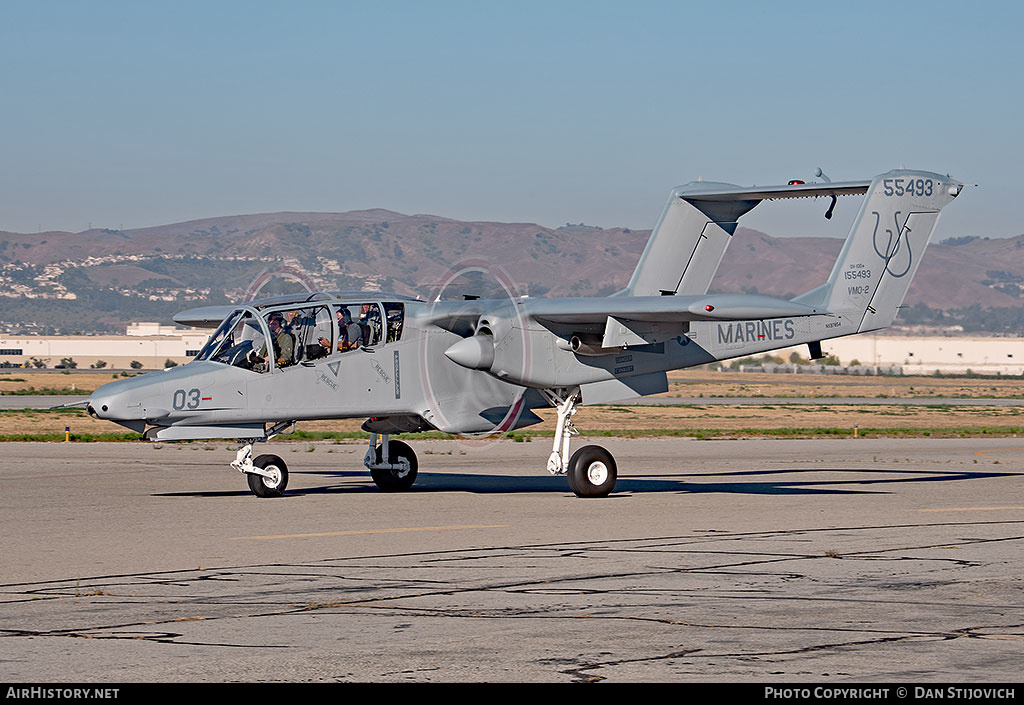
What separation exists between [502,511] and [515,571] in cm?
680

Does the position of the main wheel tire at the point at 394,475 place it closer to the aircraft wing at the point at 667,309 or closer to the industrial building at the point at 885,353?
the aircraft wing at the point at 667,309

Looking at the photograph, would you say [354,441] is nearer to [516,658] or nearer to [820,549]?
[820,549]

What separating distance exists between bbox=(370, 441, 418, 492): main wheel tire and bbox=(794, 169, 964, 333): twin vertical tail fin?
8698 mm

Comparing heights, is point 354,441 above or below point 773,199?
below

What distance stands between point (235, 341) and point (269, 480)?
264cm

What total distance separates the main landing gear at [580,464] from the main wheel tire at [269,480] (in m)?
4.85

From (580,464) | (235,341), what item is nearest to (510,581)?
(580,464)

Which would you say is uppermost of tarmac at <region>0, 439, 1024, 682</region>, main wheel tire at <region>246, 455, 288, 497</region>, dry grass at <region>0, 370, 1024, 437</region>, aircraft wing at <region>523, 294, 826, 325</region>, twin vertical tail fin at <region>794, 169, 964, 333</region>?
twin vertical tail fin at <region>794, 169, 964, 333</region>

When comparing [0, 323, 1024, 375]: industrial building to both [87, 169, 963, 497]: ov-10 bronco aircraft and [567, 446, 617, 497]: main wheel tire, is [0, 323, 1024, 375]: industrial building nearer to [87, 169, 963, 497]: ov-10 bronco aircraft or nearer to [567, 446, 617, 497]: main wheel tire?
[87, 169, 963, 497]: ov-10 bronco aircraft

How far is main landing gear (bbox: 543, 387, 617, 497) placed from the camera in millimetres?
23016

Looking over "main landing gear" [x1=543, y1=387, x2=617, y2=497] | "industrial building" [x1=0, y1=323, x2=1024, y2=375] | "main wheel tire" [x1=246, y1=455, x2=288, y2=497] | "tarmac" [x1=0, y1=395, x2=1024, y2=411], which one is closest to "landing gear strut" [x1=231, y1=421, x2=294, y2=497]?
"main wheel tire" [x1=246, y1=455, x2=288, y2=497]

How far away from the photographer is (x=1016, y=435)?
4944cm

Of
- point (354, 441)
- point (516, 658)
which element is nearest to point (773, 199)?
point (516, 658)

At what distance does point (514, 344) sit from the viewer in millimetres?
22547
